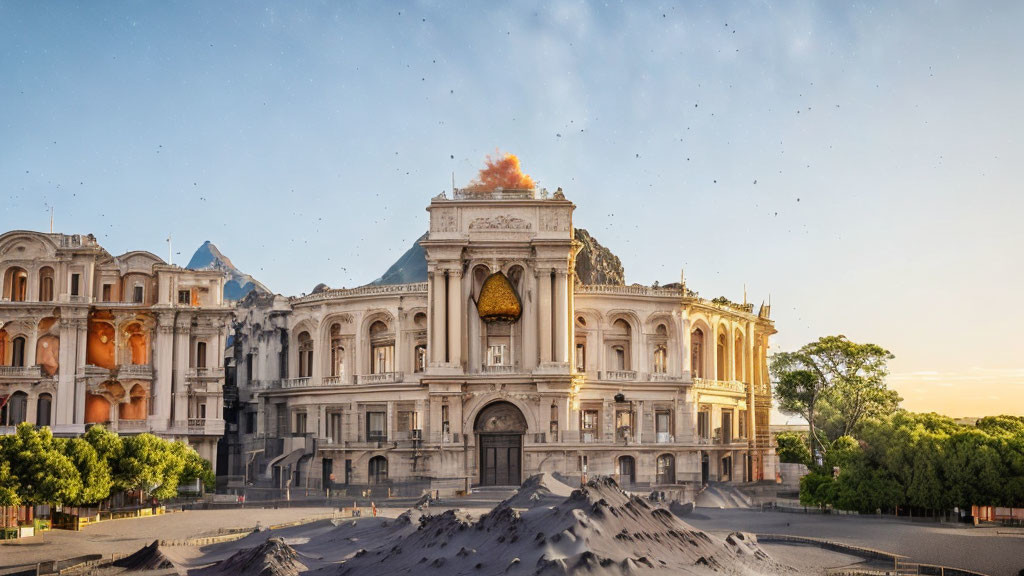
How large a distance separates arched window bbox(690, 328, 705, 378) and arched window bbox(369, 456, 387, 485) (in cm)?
2818

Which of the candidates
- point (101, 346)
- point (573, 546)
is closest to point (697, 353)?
point (101, 346)

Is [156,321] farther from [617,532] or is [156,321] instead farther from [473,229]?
[617,532]

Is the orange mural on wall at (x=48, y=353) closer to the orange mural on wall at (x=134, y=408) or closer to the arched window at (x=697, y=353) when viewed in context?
the orange mural on wall at (x=134, y=408)

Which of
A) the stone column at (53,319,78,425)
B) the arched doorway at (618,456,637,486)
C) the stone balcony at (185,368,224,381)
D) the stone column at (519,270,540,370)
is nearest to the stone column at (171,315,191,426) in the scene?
the stone balcony at (185,368,224,381)

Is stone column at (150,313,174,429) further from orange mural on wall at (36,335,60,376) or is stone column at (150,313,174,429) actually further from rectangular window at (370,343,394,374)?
rectangular window at (370,343,394,374)

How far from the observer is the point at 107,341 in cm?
8638

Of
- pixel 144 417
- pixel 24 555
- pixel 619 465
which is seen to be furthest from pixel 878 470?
pixel 144 417

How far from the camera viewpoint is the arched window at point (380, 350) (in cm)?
9200

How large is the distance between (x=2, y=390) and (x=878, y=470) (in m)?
62.1

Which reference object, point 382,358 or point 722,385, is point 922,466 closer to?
point 722,385

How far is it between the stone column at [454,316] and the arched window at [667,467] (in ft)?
59.1

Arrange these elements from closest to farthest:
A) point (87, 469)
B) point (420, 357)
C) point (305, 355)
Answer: point (87, 469) → point (420, 357) → point (305, 355)

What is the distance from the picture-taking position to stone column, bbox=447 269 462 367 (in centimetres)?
8356

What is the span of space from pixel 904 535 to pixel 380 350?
49.0 meters
